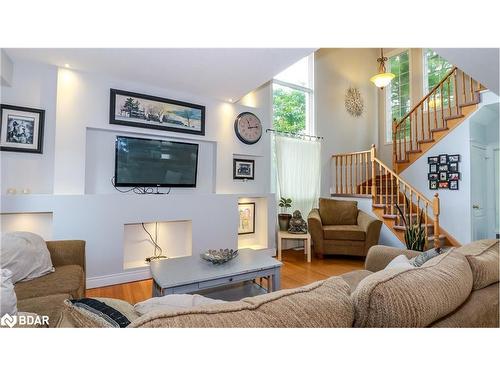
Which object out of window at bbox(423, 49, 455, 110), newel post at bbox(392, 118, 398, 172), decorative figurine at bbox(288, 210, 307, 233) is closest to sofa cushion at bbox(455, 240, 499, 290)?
decorative figurine at bbox(288, 210, 307, 233)

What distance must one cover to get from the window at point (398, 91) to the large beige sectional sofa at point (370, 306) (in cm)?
531

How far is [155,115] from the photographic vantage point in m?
3.06

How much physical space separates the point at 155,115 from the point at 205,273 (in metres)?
2.13

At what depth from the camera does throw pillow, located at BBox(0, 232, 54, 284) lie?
5.27 ft

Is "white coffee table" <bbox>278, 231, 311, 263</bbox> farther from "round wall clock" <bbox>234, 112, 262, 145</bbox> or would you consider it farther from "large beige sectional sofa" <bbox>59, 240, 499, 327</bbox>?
"large beige sectional sofa" <bbox>59, 240, 499, 327</bbox>

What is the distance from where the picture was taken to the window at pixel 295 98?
14.3 feet

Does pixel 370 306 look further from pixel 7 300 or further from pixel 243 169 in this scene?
pixel 243 169

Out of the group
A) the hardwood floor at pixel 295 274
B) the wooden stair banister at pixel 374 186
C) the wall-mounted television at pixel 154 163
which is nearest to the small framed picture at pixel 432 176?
the wooden stair banister at pixel 374 186

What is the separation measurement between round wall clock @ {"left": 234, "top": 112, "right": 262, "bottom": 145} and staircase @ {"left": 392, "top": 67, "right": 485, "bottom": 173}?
307 centimetres

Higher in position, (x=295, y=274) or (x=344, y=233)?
(x=344, y=233)

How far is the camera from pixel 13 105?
236 cm

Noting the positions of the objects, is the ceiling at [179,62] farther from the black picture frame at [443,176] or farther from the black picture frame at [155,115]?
the black picture frame at [443,176]

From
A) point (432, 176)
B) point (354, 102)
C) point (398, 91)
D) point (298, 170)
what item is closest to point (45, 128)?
point (298, 170)
